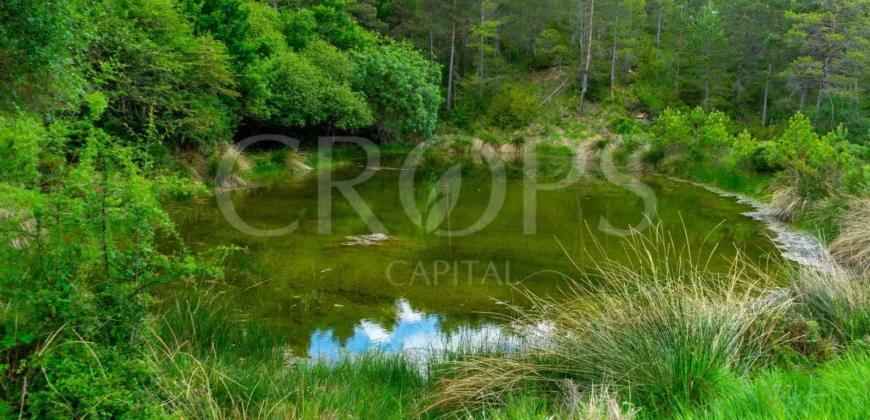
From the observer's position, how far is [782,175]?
11422mm

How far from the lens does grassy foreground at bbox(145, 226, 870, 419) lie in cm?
276

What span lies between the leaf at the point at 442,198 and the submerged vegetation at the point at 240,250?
149 inches

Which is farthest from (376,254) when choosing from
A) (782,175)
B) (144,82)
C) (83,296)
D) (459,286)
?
(782,175)

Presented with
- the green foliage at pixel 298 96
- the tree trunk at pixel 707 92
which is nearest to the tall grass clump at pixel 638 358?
the green foliage at pixel 298 96

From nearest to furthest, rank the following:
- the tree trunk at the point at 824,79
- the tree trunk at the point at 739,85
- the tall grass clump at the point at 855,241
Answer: the tall grass clump at the point at 855,241 < the tree trunk at the point at 824,79 < the tree trunk at the point at 739,85

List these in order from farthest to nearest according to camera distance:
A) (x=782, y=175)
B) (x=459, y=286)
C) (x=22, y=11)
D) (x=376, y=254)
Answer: (x=782, y=175) < (x=376, y=254) < (x=459, y=286) < (x=22, y=11)

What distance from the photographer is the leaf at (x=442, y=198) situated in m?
11.1

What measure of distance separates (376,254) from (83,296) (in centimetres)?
558

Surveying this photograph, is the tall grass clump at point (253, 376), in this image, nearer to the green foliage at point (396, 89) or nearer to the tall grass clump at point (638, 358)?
the tall grass clump at point (638, 358)

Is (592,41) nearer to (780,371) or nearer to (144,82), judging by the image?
(144,82)

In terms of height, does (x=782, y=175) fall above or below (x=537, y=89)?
below

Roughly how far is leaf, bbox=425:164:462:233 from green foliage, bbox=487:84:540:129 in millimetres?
13287

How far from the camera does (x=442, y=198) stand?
1408cm

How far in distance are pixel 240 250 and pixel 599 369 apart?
620 centimetres
